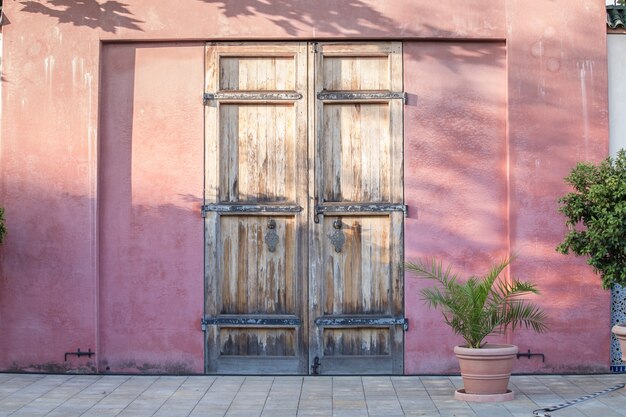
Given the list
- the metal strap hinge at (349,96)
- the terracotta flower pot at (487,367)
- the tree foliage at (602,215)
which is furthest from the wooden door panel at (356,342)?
the metal strap hinge at (349,96)

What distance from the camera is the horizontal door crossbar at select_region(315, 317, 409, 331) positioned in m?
A: 8.85

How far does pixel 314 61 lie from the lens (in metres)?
8.98

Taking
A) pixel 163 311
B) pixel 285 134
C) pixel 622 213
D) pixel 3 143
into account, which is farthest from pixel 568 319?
pixel 3 143

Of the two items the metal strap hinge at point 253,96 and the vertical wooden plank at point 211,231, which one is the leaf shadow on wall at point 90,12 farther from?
the vertical wooden plank at point 211,231

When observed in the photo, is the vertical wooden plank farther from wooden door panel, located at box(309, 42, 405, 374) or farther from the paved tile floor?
wooden door panel, located at box(309, 42, 405, 374)

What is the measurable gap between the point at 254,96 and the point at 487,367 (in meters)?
3.26

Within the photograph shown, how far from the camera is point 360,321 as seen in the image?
8.88 m

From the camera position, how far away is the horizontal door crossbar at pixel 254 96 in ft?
29.4

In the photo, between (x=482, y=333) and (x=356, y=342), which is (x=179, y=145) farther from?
(x=482, y=333)

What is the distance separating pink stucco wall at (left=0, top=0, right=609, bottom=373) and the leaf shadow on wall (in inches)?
0.6

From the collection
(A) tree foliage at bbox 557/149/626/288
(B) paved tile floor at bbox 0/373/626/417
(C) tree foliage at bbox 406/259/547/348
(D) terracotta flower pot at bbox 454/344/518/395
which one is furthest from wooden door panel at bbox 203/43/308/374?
(A) tree foliage at bbox 557/149/626/288

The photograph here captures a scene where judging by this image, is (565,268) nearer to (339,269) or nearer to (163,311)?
(339,269)

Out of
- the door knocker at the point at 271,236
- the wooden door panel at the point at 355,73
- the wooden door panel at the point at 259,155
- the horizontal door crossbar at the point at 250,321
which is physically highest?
the wooden door panel at the point at 355,73

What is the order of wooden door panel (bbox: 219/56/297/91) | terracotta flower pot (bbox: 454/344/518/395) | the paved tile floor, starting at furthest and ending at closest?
wooden door panel (bbox: 219/56/297/91)
terracotta flower pot (bbox: 454/344/518/395)
the paved tile floor
